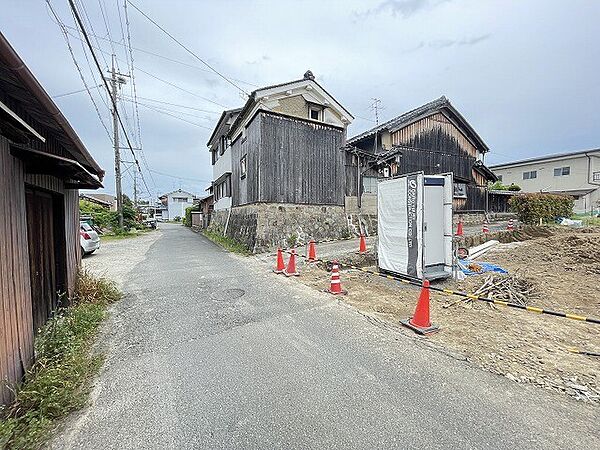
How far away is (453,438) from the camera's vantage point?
2.23m

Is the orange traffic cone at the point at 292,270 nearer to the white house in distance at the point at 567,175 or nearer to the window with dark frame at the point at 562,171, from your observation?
the white house in distance at the point at 567,175

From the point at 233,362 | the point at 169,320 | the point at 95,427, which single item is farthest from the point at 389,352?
the point at 169,320

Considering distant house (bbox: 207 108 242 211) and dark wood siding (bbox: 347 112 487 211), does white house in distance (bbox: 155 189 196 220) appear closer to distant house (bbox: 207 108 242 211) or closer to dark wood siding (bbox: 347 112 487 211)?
distant house (bbox: 207 108 242 211)

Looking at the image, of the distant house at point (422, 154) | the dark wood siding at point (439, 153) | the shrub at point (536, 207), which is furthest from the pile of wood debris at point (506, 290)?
the shrub at point (536, 207)

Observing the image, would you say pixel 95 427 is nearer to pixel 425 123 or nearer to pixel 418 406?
pixel 418 406

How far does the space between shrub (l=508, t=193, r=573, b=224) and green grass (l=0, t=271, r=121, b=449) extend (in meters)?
19.3

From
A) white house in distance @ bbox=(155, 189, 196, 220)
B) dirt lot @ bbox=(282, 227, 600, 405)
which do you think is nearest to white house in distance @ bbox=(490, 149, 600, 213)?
dirt lot @ bbox=(282, 227, 600, 405)

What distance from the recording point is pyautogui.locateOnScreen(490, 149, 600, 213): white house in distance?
1110 inches

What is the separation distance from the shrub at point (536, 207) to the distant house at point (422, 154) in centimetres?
366

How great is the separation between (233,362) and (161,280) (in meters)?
5.27

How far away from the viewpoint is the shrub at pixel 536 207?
15359 millimetres

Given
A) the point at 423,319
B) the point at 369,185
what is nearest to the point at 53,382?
the point at 423,319

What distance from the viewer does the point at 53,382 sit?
2732 mm

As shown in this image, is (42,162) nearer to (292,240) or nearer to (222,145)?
(292,240)
